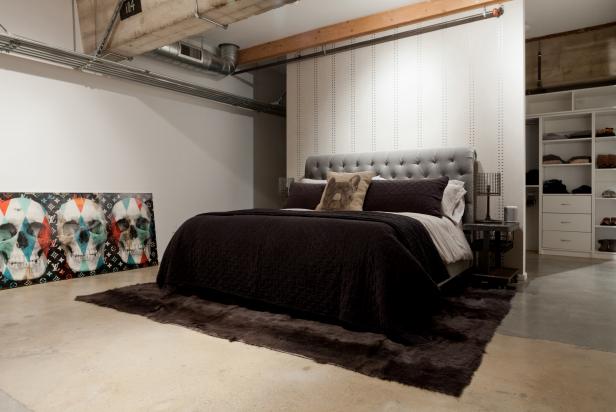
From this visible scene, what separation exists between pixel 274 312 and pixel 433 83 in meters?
2.93

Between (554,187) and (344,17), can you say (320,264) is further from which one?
(554,187)

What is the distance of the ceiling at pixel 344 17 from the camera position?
13.3ft

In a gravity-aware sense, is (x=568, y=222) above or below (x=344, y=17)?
below

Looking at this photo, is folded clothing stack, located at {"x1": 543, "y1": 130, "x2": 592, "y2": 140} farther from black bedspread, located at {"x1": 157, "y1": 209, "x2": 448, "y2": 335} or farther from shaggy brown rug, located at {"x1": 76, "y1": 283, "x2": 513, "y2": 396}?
black bedspread, located at {"x1": 157, "y1": 209, "x2": 448, "y2": 335}

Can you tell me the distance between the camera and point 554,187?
5.15 m

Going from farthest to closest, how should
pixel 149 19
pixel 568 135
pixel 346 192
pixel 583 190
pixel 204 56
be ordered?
pixel 568 135
pixel 583 190
pixel 204 56
pixel 346 192
pixel 149 19

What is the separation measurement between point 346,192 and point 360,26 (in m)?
1.97

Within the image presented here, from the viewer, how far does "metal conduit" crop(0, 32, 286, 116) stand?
3176 mm

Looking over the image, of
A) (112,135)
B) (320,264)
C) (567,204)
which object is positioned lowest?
(320,264)

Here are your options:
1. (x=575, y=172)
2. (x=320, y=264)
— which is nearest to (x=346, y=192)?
(x=320, y=264)

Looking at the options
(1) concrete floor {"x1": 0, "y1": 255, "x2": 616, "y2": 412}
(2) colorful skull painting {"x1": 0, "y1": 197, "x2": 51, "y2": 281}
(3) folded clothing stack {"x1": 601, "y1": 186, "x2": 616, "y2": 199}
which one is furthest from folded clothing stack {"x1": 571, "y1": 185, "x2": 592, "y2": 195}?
(2) colorful skull painting {"x1": 0, "y1": 197, "x2": 51, "y2": 281}

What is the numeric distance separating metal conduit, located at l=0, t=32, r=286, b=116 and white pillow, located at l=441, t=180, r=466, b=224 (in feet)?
9.74

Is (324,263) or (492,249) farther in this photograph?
(492,249)

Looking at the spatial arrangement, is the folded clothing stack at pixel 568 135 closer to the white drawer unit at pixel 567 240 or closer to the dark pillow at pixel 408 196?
the white drawer unit at pixel 567 240
